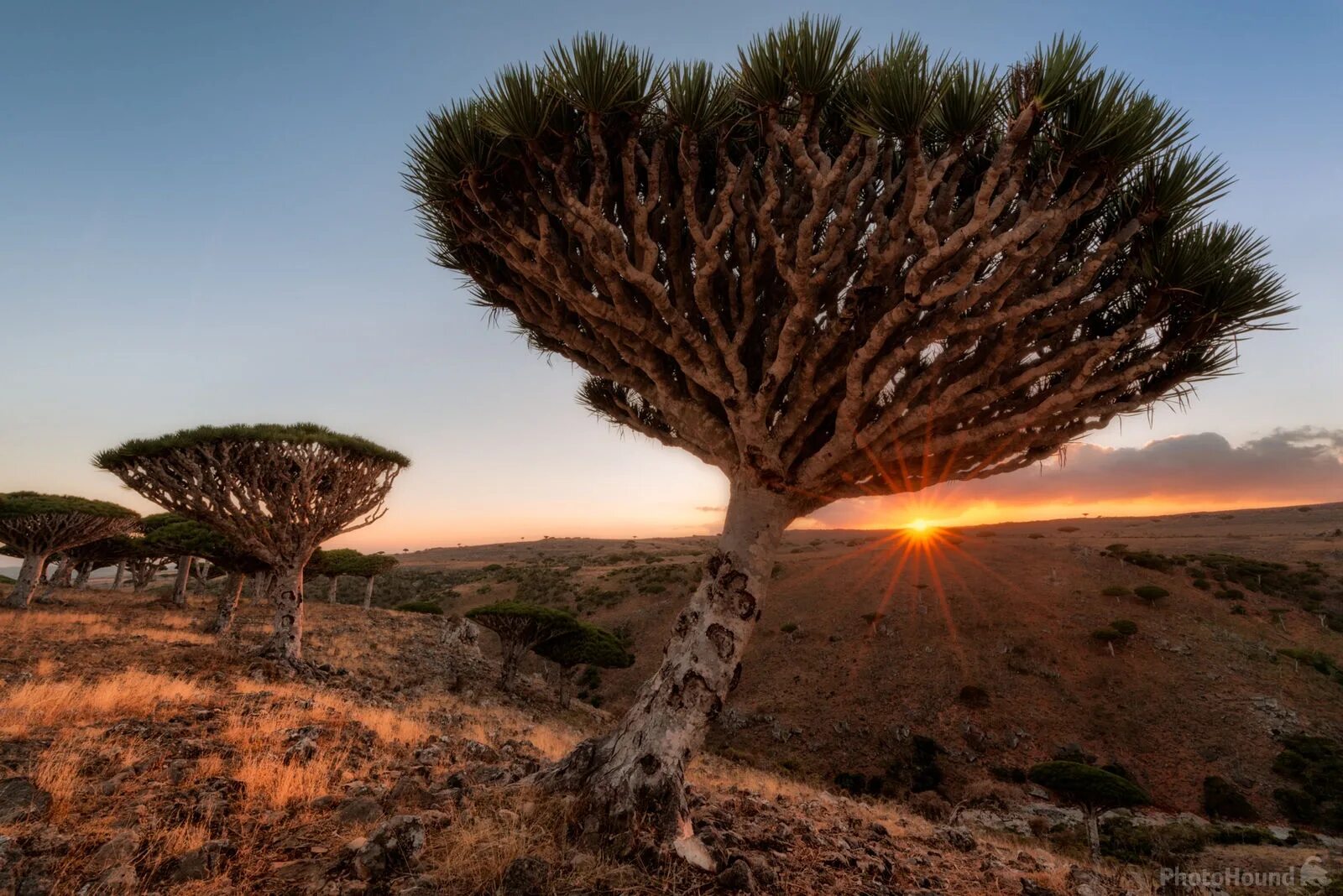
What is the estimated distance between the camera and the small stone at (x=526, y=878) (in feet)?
11.4

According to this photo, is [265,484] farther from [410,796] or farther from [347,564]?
[347,564]

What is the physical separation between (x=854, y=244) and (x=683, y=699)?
4.42 metres

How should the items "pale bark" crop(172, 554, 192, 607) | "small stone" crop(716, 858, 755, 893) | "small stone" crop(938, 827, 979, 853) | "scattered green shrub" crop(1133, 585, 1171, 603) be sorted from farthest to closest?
"scattered green shrub" crop(1133, 585, 1171, 603), "pale bark" crop(172, 554, 192, 607), "small stone" crop(938, 827, 979, 853), "small stone" crop(716, 858, 755, 893)

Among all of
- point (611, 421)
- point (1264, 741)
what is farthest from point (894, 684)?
point (611, 421)

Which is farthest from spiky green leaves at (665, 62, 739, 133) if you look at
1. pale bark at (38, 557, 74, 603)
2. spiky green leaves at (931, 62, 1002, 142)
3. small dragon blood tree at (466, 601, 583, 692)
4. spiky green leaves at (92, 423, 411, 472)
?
pale bark at (38, 557, 74, 603)

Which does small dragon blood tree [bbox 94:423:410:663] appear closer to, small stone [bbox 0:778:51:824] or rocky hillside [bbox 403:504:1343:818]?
small stone [bbox 0:778:51:824]

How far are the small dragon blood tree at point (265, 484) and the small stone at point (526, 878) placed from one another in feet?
48.1

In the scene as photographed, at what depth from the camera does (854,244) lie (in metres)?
5.23

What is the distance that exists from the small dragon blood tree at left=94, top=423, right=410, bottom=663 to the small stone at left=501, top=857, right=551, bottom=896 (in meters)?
14.7

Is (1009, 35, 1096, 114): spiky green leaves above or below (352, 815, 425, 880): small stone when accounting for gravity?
above

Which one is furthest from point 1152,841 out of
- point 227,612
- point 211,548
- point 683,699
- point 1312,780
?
point 211,548

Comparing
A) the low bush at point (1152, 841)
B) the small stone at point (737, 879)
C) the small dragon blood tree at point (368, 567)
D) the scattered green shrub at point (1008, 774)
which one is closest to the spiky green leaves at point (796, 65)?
the small stone at point (737, 879)

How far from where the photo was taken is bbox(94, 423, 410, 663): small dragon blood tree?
1473 centimetres

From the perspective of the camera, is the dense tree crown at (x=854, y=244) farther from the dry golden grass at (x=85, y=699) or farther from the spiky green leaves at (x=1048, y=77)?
the dry golden grass at (x=85, y=699)
